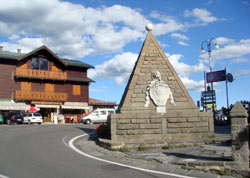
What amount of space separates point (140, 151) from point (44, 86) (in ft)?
107

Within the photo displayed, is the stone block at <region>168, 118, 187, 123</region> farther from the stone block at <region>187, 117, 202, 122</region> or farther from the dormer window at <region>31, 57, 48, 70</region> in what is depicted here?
the dormer window at <region>31, 57, 48, 70</region>

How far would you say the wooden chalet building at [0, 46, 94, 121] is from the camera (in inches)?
1495

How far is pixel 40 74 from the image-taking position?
4000 cm

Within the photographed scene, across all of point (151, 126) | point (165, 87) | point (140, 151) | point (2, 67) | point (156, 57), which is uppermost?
point (2, 67)

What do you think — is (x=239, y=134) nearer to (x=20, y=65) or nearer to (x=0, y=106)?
(x=0, y=106)

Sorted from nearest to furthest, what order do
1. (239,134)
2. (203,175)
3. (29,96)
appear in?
(203,175) → (239,134) → (29,96)

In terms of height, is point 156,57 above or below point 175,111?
above

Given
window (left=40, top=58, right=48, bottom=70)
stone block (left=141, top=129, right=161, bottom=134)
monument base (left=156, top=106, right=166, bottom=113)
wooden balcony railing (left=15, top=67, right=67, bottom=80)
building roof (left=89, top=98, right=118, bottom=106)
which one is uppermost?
window (left=40, top=58, right=48, bottom=70)

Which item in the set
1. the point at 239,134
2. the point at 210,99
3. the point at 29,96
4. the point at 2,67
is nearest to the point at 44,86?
the point at 29,96

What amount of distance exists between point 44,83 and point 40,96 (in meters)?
2.26

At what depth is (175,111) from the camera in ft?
42.9

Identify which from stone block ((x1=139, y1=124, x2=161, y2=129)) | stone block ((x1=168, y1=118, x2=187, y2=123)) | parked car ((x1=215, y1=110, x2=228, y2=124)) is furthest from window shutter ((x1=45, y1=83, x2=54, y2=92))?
stone block ((x1=168, y1=118, x2=187, y2=123))

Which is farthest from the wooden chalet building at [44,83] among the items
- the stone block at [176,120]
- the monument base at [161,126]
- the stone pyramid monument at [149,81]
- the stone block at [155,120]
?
the stone block at [176,120]

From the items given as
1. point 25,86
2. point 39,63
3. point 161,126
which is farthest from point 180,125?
point 39,63
